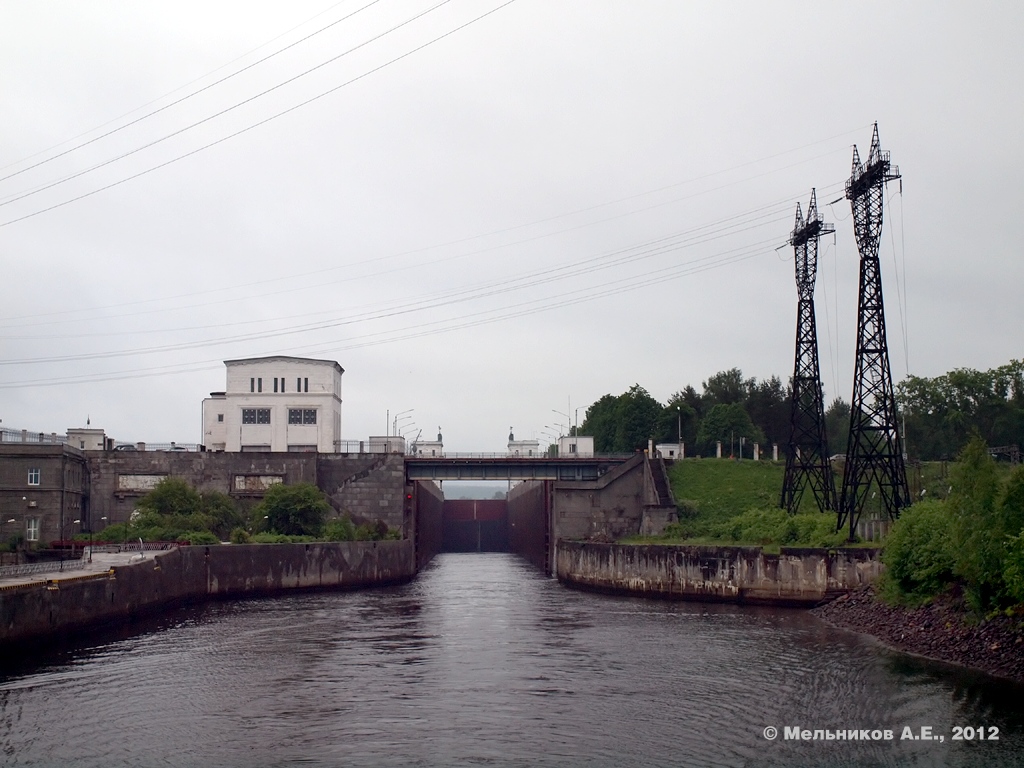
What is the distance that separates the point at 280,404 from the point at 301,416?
1989mm

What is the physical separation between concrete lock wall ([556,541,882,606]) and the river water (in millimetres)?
5530

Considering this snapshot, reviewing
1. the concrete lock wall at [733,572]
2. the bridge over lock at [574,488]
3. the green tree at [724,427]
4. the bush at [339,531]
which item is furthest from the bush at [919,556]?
the green tree at [724,427]

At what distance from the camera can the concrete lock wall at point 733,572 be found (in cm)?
4806

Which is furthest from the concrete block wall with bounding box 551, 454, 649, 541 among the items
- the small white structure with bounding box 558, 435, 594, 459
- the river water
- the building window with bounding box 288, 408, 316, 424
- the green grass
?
the river water

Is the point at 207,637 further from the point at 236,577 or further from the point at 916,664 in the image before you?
the point at 916,664

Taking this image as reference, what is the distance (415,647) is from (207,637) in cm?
870

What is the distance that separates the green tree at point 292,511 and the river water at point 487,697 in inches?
930

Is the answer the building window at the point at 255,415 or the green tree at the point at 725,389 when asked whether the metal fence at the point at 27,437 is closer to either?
the building window at the point at 255,415

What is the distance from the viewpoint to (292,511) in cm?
6712

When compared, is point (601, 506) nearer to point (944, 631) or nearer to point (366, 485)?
point (366, 485)

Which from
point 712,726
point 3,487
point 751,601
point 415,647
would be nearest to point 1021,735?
point 712,726

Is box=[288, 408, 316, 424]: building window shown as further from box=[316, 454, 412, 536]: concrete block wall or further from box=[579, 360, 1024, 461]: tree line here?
box=[579, 360, 1024, 461]: tree line

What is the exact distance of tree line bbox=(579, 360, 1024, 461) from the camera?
103m

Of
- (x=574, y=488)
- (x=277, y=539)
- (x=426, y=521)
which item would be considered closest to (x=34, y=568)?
(x=277, y=539)
